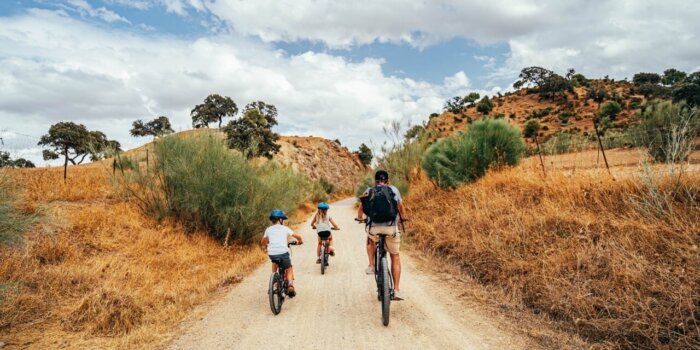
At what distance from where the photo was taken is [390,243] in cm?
557

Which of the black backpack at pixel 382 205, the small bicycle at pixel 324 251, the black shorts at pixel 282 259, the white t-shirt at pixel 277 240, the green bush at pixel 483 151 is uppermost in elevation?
the green bush at pixel 483 151

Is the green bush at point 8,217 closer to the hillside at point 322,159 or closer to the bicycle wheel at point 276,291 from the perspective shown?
the bicycle wheel at point 276,291

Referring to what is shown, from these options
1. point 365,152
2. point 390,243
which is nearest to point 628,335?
point 390,243

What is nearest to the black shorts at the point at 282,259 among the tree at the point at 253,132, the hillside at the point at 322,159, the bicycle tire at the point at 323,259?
the bicycle tire at the point at 323,259

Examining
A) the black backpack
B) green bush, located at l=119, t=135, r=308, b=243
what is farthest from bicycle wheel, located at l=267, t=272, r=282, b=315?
green bush, located at l=119, t=135, r=308, b=243

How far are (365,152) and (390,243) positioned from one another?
3469 inches

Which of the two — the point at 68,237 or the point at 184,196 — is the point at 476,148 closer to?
the point at 184,196

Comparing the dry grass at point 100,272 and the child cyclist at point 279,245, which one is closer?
the dry grass at point 100,272

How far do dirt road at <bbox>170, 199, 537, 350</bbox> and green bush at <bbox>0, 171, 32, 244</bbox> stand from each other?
2758 mm

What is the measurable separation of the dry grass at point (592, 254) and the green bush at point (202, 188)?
564 centimetres

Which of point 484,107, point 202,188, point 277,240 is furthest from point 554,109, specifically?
point 277,240

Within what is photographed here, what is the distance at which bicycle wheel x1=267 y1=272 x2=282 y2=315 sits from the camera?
5489 mm

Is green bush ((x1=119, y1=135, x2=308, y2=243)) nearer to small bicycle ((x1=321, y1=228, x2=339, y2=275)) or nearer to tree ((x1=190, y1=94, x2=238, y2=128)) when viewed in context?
small bicycle ((x1=321, y1=228, x2=339, y2=275))

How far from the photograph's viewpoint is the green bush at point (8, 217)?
16.7ft
